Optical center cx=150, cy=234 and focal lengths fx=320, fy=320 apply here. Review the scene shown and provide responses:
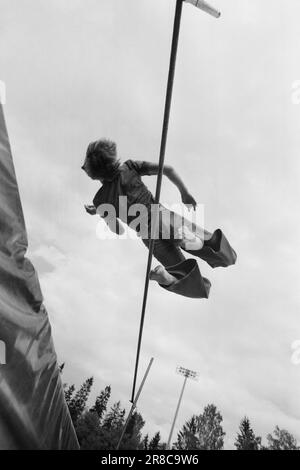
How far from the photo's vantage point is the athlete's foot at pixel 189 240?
3.06 m

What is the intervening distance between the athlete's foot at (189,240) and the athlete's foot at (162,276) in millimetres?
374

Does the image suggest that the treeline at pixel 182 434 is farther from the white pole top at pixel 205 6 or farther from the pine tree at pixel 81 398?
the white pole top at pixel 205 6

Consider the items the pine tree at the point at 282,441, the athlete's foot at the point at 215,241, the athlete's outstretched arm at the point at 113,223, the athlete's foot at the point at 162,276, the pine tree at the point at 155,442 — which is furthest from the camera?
the pine tree at the point at 155,442

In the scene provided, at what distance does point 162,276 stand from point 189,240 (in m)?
0.50

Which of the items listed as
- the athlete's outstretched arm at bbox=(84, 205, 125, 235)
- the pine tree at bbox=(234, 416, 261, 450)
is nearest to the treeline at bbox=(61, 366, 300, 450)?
the pine tree at bbox=(234, 416, 261, 450)

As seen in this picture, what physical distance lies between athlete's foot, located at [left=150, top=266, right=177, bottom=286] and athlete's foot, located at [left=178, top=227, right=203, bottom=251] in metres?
0.37

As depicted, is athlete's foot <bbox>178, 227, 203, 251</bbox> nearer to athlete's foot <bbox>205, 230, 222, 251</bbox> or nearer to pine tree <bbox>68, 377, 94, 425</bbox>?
athlete's foot <bbox>205, 230, 222, 251</bbox>

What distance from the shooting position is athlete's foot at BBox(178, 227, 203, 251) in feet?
10.0

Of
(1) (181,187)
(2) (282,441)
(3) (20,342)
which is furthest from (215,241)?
(2) (282,441)

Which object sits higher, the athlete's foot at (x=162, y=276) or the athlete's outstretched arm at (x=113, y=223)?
the athlete's outstretched arm at (x=113, y=223)

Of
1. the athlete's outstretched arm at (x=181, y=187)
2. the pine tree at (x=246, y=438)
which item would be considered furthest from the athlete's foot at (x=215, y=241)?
the pine tree at (x=246, y=438)

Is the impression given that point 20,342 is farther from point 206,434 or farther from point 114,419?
point 114,419
